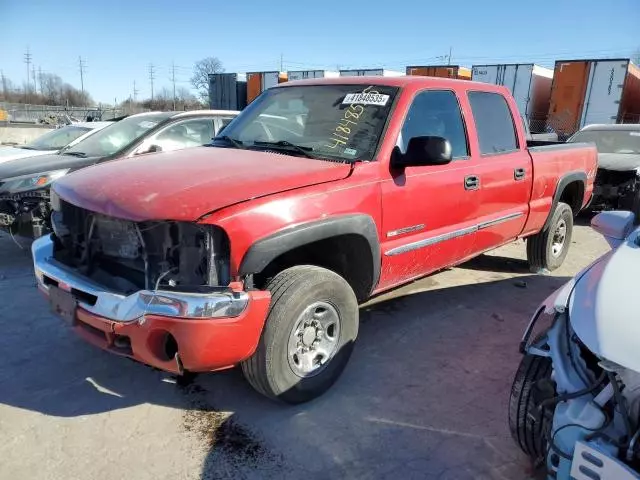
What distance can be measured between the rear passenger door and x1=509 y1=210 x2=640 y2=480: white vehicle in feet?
6.01

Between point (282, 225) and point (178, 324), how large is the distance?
719mm

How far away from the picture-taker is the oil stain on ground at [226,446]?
250 centimetres

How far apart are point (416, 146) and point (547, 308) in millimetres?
1325

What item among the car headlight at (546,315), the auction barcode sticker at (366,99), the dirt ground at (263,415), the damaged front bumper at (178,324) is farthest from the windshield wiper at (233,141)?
the car headlight at (546,315)

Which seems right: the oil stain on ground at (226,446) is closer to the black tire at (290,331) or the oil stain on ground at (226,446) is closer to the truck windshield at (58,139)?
the black tire at (290,331)

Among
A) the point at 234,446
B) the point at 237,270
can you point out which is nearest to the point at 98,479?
the point at 234,446

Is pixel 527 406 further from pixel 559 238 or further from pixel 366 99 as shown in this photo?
pixel 559 238

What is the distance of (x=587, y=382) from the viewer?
188 cm

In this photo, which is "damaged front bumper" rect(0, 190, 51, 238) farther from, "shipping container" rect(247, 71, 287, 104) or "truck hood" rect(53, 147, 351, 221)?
"shipping container" rect(247, 71, 287, 104)

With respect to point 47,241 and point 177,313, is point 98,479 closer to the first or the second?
point 177,313

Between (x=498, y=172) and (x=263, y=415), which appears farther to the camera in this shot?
(x=498, y=172)

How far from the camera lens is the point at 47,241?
329 centimetres

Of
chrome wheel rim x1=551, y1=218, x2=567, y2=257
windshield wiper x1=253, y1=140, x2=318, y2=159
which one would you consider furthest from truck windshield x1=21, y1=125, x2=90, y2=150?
chrome wheel rim x1=551, y1=218, x2=567, y2=257

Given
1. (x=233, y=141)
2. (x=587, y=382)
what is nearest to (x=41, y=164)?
(x=233, y=141)
